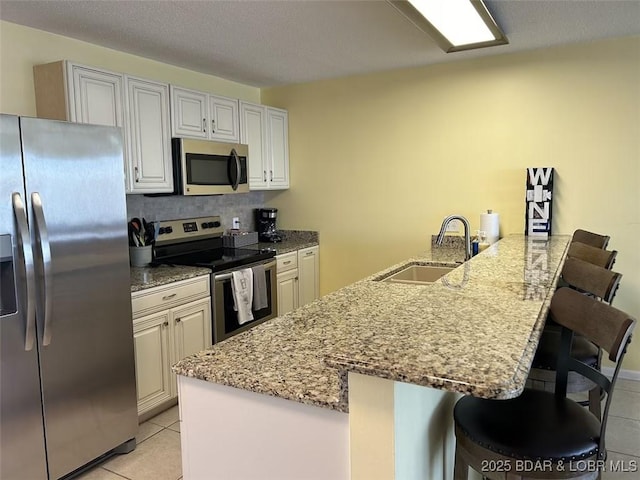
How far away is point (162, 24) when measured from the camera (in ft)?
9.07

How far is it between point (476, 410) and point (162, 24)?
8.47 feet

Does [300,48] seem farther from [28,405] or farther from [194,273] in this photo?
[28,405]

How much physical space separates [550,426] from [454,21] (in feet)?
6.71

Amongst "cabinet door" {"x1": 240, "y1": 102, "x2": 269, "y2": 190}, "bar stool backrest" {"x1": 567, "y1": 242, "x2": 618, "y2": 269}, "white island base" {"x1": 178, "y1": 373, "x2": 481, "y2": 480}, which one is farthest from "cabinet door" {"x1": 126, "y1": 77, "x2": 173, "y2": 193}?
"bar stool backrest" {"x1": 567, "y1": 242, "x2": 618, "y2": 269}

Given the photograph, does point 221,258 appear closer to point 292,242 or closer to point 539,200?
point 292,242

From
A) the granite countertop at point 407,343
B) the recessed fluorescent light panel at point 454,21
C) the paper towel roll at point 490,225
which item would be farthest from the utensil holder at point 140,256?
the paper towel roll at point 490,225

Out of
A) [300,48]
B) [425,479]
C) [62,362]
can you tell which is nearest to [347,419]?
[425,479]

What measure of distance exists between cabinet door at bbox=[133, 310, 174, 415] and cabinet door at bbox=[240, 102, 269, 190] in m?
1.61

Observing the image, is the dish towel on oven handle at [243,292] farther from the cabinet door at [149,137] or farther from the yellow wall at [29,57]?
the yellow wall at [29,57]

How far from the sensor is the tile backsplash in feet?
11.5

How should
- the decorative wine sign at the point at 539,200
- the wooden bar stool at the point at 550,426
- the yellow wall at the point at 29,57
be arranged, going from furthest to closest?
the decorative wine sign at the point at 539,200
the yellow wall at the point at 29,57
the wooden bar stool at the point at 550,426

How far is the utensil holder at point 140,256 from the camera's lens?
10.5 ft

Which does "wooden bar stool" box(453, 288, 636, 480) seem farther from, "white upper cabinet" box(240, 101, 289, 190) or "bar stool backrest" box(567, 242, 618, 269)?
"white upper cabinet" box(240, 101, 289, 190)

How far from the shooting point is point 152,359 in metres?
2.87
